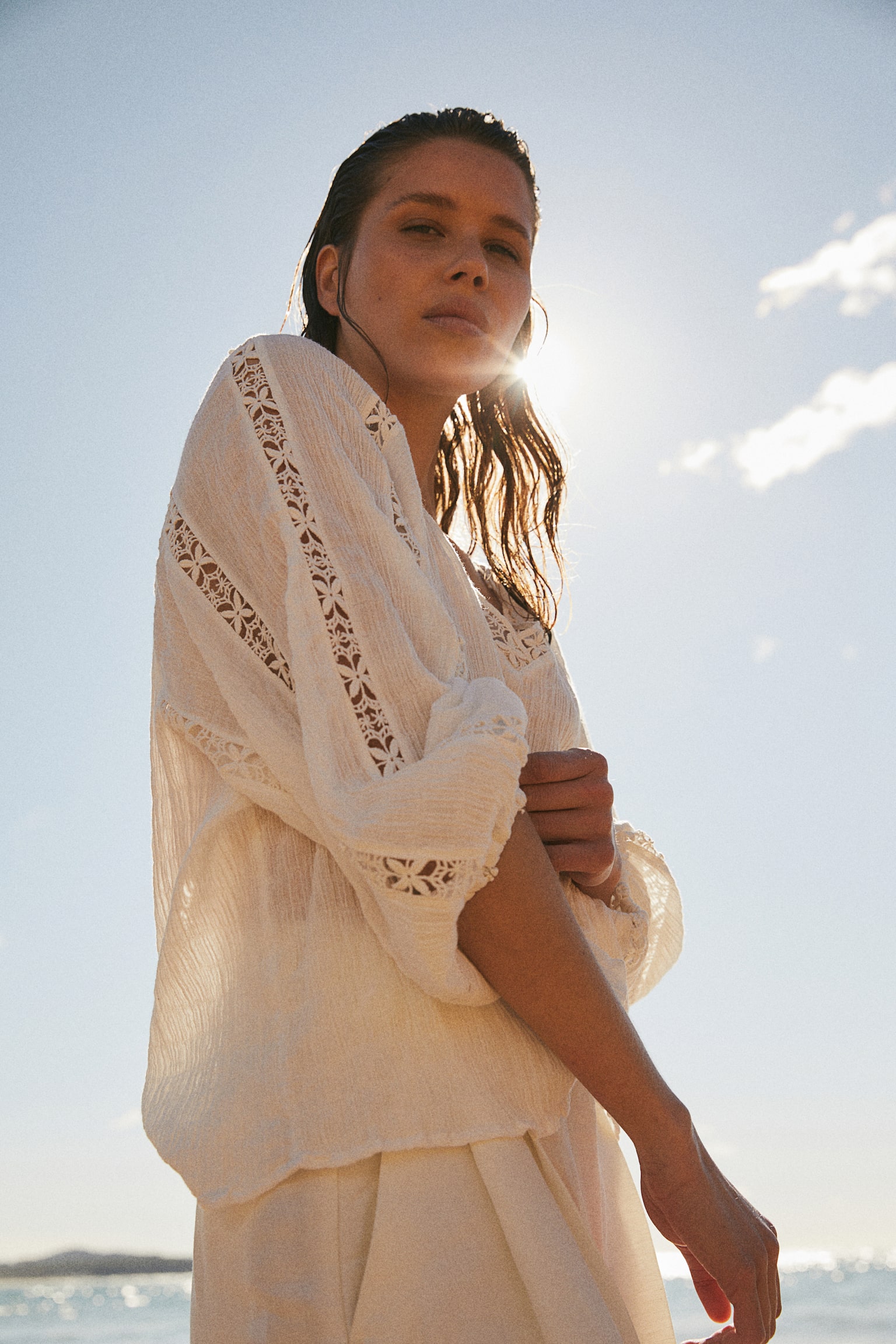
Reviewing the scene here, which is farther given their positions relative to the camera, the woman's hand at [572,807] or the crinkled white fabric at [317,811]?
the woman's hand at [572,807]

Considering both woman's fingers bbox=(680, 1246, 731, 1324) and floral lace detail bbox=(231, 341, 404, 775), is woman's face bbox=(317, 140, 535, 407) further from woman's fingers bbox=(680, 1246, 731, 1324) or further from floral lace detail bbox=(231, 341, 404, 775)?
woman's fingers bbox=(680, 1246, 731, 1324)

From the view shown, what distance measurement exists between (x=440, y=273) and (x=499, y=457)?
71 centimetres

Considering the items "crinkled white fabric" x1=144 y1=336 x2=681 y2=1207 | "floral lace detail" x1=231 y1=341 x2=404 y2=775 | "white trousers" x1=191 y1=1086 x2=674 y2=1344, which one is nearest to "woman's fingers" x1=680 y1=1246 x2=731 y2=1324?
"white trousers" x1=191 y1=1086 x2=674 y2=1344

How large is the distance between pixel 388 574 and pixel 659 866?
0.79 meters

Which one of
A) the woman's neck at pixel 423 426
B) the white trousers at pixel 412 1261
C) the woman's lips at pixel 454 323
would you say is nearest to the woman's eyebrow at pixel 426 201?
the woman's lips at pixel 454 323

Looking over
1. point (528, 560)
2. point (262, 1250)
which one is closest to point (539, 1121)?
point (262, 1250)

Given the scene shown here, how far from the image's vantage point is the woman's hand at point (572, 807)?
137 centimetres

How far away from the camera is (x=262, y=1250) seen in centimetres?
110

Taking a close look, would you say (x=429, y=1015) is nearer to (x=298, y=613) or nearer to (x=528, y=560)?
(x=298, y=613)

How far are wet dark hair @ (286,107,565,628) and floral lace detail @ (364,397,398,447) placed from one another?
622 mm

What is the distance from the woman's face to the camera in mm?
1800

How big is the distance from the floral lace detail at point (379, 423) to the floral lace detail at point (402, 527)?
0.09 meters

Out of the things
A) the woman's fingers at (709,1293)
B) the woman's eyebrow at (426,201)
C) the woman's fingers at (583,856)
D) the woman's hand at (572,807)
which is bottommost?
the woman's fingers at (709,1293)

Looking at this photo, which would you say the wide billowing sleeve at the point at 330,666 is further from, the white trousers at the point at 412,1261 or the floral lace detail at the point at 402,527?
the white trousers at the point at 412,1261
